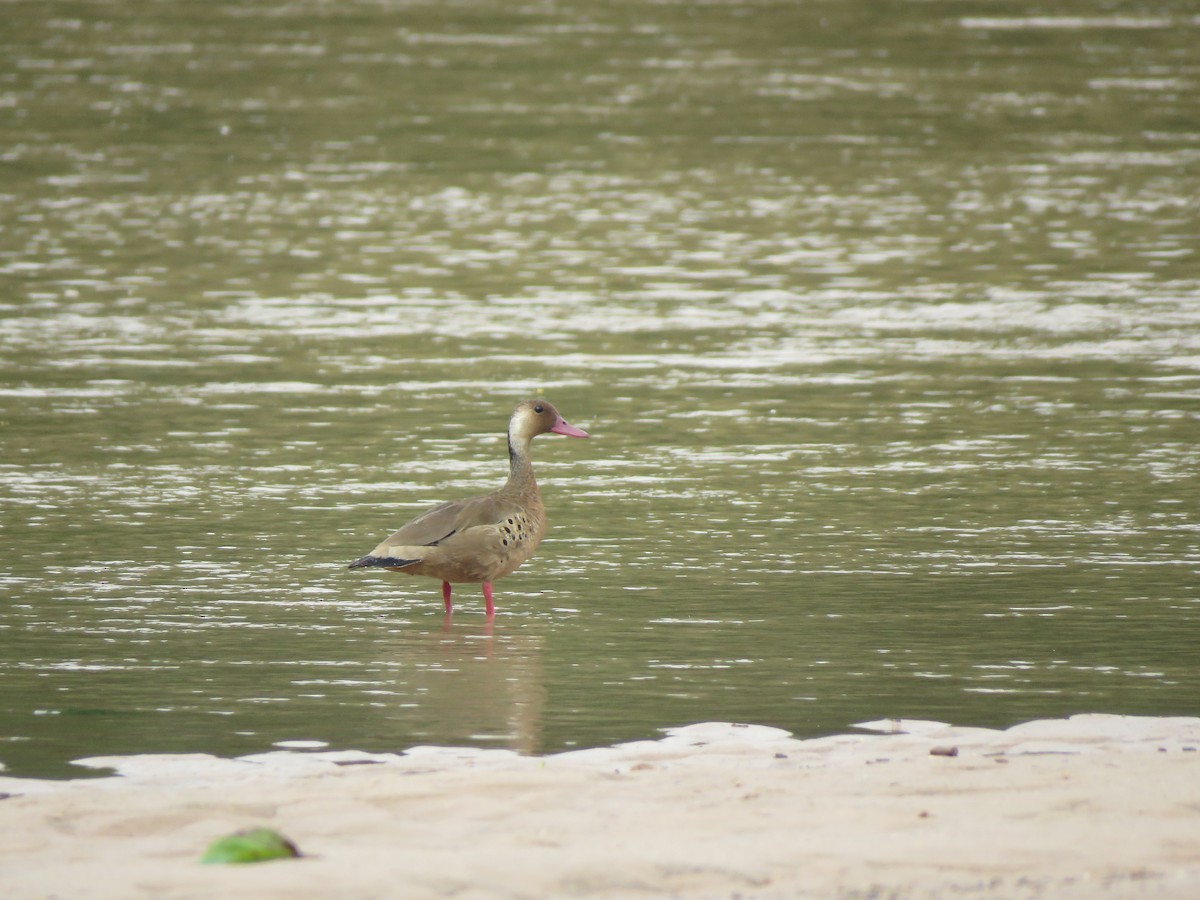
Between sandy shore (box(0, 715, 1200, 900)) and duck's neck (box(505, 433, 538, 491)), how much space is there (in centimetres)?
361

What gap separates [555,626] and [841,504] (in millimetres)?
3565

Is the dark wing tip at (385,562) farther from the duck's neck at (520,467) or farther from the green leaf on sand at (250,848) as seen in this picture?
the green leaf on sand at (250,848)

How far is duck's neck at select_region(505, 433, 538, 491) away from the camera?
41.4 feet

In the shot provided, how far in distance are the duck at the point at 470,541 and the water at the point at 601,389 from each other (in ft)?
1.00

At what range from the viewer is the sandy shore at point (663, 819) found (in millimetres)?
7000

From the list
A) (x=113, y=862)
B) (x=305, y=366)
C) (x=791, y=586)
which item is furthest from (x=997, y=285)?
(x=113, y=862)

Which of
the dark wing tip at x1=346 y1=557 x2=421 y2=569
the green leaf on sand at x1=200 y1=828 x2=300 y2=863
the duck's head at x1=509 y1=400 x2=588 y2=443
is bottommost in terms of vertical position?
the green leaf on sand at x1=200 y1=828 x2=300 y2=863

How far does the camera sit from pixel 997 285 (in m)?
23.1

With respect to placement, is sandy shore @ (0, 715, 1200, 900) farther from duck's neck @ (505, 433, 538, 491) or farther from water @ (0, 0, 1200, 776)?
duck's neck @ (505, 433, 538, 491)

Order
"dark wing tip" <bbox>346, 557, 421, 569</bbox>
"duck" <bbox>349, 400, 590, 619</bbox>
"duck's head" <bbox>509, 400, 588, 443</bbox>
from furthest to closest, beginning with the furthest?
"duck's head" <bbox>509, 400, 588, 443</bbox> < "duck" <bbox>349, 400, 590, 619</bbox> < "dark wing tip" <bbox>346, 557, 421, 569</bbox>

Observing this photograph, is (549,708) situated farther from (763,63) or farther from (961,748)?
(763,63)

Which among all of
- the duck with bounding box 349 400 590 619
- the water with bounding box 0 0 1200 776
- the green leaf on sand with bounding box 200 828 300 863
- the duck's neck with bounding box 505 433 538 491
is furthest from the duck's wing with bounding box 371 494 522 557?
the green leaf on sand with bounding box 200 828 300 863

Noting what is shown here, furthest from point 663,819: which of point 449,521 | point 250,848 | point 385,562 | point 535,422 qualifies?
point 535,422

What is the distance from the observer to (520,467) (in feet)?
42.0
